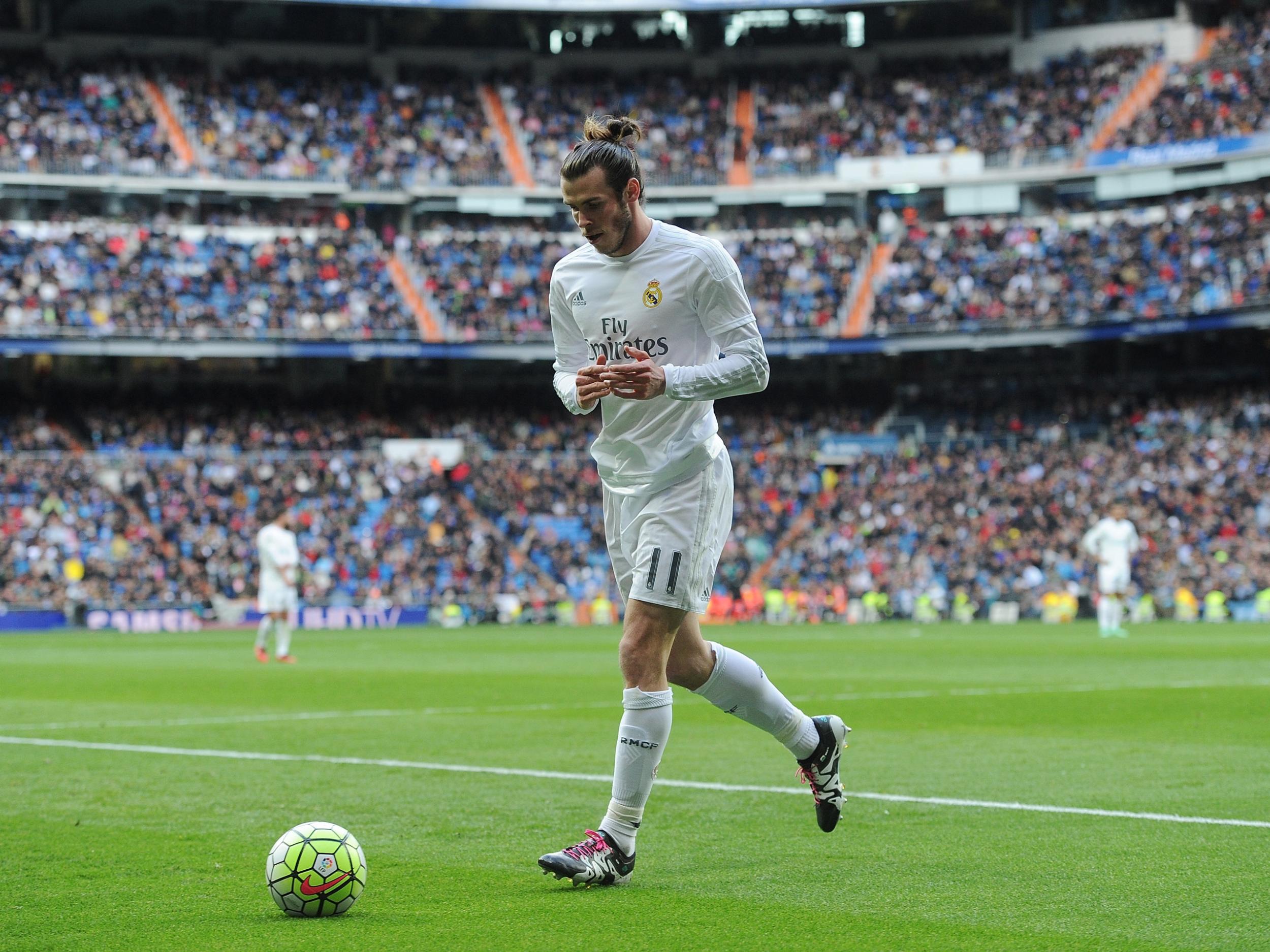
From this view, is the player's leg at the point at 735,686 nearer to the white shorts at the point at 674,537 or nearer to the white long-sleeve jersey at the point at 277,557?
the white shorts at the point at 674,537

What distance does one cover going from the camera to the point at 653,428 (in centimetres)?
605

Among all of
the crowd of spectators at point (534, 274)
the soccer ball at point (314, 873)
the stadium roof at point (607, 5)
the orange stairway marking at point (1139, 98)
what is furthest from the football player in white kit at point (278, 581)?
the orange stairway marking at point (1139, 98)

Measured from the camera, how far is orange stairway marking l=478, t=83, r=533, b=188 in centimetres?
5088

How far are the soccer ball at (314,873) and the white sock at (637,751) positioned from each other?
3.25 ft

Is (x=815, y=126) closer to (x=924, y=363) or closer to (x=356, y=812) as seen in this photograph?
(x=924, y=363)

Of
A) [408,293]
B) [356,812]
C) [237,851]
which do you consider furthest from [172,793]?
[408,293]

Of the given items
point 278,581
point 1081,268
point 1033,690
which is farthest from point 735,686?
point 1081,268

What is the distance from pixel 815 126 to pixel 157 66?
2221 cm

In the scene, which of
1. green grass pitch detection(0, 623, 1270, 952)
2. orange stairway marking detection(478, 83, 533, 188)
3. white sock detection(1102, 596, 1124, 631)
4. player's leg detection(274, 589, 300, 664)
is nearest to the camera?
green grass pitch detection(0, 623, 1270, 952)

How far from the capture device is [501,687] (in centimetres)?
1727

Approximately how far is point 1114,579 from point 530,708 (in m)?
17.1

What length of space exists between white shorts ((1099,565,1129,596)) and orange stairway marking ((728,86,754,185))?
1013 inches

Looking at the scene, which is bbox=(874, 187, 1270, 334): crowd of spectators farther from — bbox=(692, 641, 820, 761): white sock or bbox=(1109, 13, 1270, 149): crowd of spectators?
bbox=(692, 641, 820, 761): white sock

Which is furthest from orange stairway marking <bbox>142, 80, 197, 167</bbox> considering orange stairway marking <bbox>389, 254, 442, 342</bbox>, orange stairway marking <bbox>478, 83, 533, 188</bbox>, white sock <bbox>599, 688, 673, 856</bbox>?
white sock <bbox>599, 688, 673, 856</bbox>
